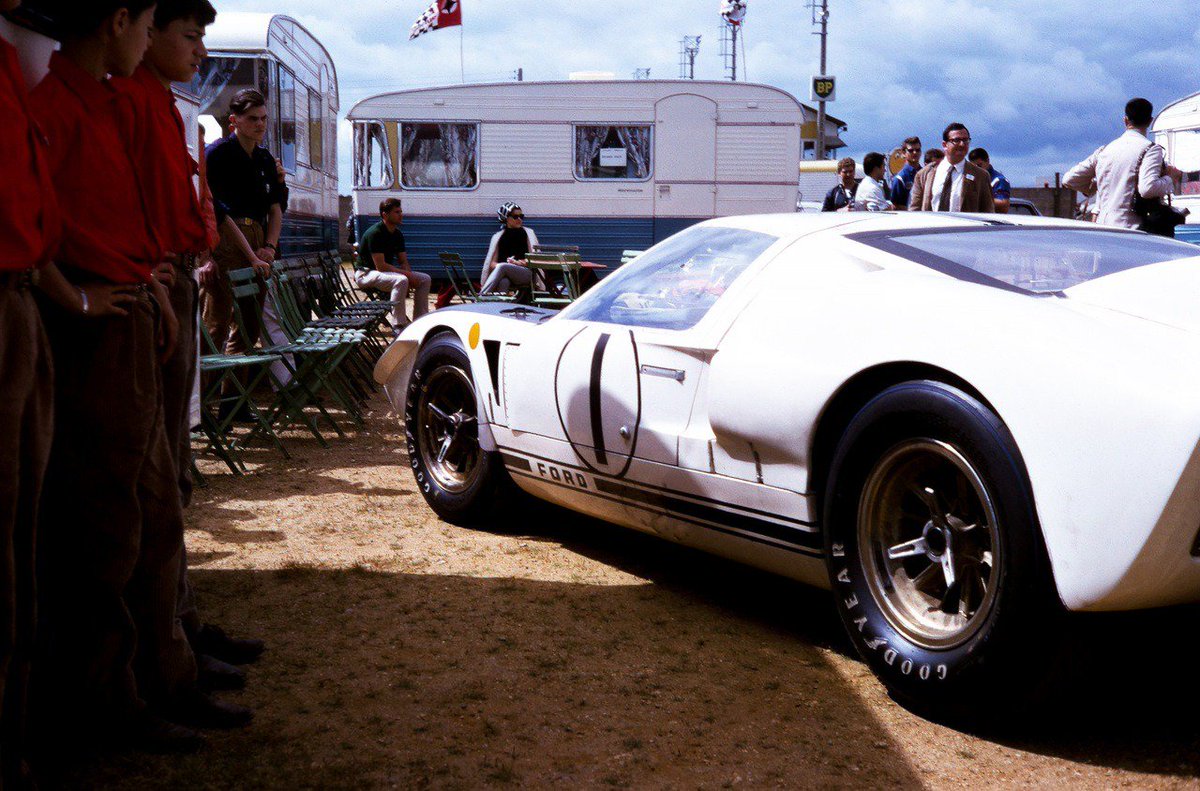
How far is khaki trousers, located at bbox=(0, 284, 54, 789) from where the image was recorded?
7.71 feet

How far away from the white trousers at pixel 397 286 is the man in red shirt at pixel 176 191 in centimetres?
823

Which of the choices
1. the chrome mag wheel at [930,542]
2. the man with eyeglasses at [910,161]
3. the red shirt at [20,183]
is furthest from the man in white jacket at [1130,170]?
the red shirt at [20,183]

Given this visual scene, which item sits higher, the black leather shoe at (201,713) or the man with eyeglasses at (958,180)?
the man with eyeglasses at (958,180)

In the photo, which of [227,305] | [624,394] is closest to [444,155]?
[227,305]

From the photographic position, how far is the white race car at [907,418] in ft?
8.63

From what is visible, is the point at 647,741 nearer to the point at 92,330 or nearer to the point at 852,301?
the point at 852,301

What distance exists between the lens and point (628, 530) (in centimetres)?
526

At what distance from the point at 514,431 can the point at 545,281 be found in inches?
387

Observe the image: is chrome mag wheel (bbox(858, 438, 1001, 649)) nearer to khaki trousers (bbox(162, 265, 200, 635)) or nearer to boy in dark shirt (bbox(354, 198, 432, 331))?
khaki trousers (bbox(162, 265, 200, 635))

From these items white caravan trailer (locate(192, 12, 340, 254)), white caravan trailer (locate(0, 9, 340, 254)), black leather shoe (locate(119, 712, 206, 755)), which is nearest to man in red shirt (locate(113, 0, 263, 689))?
black leather shoe (locate(119, 712, 206, 755))

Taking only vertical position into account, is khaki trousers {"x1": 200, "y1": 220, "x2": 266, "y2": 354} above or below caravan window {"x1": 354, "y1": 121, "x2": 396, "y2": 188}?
below

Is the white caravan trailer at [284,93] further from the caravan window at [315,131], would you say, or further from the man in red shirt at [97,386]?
the man in red shirt at [97,386]

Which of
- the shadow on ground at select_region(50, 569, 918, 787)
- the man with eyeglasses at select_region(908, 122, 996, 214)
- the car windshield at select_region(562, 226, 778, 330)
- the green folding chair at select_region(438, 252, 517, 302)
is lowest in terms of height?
the shadow on ground at select_region(50, 569, 918, 787)

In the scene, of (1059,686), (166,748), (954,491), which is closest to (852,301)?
(954,491)
